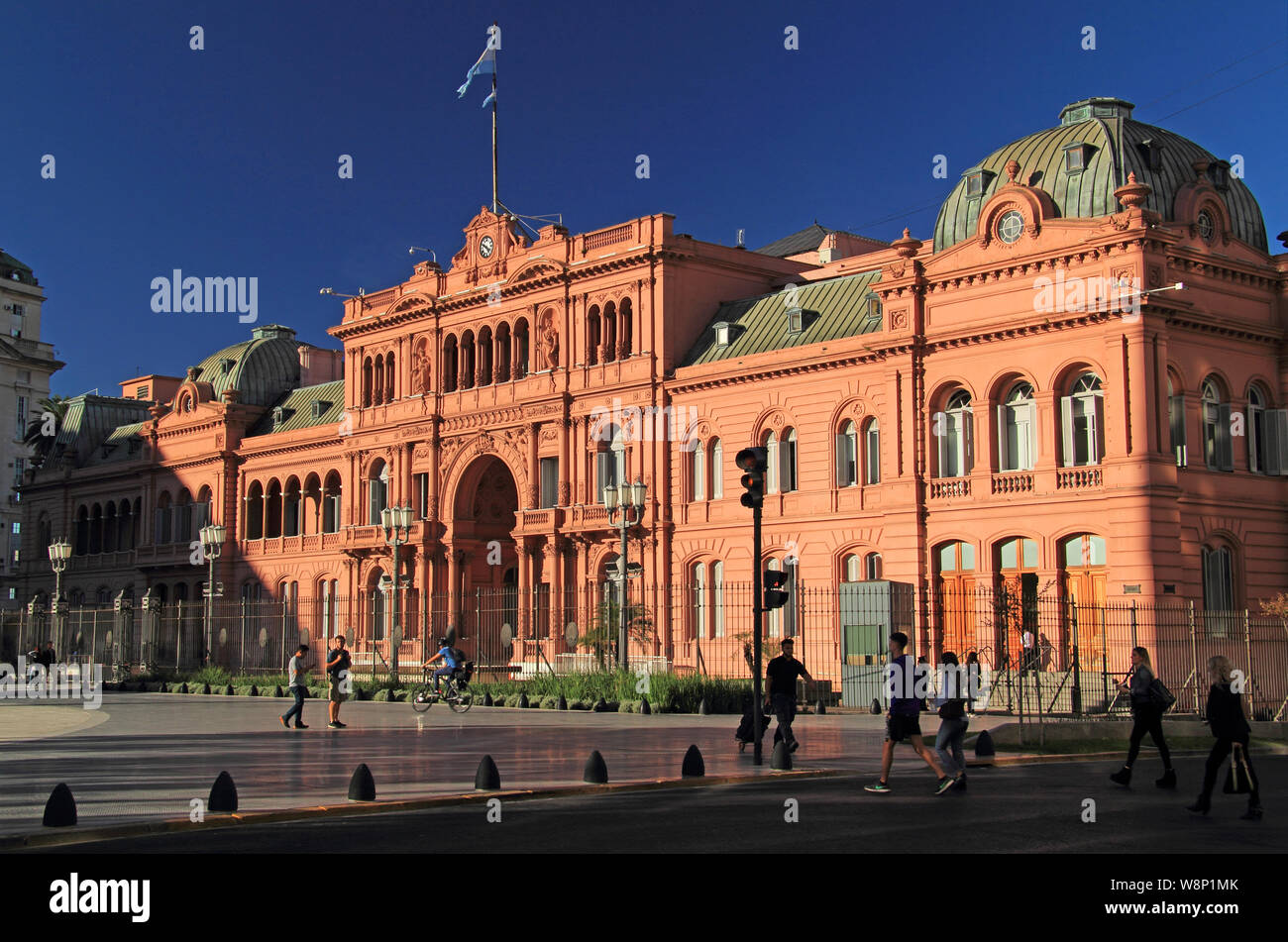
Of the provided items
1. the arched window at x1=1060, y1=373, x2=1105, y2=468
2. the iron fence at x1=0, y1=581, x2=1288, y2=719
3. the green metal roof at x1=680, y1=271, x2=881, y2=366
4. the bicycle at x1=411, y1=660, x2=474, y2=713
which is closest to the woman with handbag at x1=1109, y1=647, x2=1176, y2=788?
the iron fence at x1=0, y1=581, x2=1288, y2=719

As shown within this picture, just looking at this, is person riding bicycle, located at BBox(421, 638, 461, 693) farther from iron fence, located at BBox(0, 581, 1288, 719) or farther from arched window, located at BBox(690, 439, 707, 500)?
arched window, located at BBox(690, 439, 707, 500)

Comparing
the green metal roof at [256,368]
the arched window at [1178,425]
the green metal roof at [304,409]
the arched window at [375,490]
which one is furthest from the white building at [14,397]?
the arched window at [1178,425]

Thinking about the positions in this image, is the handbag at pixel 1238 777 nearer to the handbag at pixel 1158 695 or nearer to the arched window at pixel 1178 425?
the handbag at pixel 1158 695

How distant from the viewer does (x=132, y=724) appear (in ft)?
101

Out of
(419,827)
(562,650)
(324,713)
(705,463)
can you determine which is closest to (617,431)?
(705,463)

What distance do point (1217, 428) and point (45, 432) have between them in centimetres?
6972

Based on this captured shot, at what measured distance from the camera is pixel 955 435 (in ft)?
138

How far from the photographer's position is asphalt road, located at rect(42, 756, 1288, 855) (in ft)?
43.0

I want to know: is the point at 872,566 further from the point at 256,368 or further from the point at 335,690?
the point at 256,368

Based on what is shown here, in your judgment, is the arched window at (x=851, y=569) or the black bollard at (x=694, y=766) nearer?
the black bollard at (x=694, y=766)

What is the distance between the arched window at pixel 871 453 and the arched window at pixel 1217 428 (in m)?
9.46

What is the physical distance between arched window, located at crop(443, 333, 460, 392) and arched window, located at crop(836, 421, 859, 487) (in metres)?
19.9

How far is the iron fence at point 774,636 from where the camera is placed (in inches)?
1359
